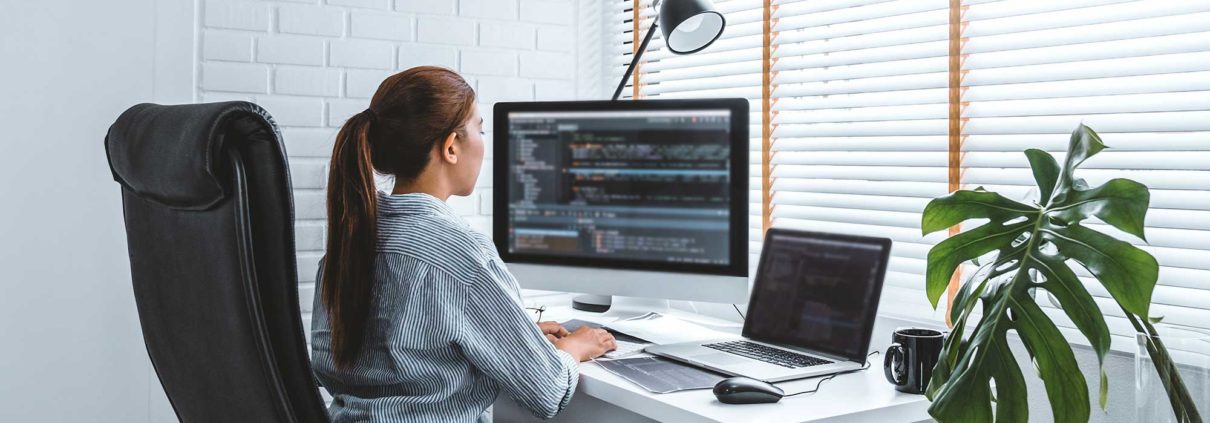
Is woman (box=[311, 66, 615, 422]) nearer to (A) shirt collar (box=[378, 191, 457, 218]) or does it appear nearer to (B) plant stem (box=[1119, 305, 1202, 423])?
(A) shirt collar (box=[378, 191, 457, 218])

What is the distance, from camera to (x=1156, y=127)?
1.47 m

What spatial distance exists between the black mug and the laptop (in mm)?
120

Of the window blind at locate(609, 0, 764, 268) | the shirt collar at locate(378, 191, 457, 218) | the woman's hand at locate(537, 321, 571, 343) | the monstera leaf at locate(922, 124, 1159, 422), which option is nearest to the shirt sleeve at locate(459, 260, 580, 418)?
the shirt collar at locate(378, 191, 457, 218)

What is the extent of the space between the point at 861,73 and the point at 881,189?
9.5 inches

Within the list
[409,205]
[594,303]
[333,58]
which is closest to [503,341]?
[409,205]

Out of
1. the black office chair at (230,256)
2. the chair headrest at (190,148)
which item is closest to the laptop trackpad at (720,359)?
the black office chair at (230,256)

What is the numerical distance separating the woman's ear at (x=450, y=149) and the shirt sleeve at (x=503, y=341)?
0.24 meters

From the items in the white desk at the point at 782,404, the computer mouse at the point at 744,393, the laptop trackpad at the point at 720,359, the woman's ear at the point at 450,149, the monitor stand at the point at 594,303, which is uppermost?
the woman's ear at the point at 450,149

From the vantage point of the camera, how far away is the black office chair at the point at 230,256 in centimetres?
103

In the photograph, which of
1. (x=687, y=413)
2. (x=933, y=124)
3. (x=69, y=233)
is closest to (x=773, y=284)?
(x=933, y=124)

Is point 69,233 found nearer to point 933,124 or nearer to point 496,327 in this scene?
point 496,327

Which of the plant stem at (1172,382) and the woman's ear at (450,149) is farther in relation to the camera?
the woman's ear at (450,149)

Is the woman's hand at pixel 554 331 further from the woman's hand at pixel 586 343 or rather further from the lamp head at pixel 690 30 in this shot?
the lamp head at pixel 690 30

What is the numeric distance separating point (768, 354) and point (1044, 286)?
0.65 meters
